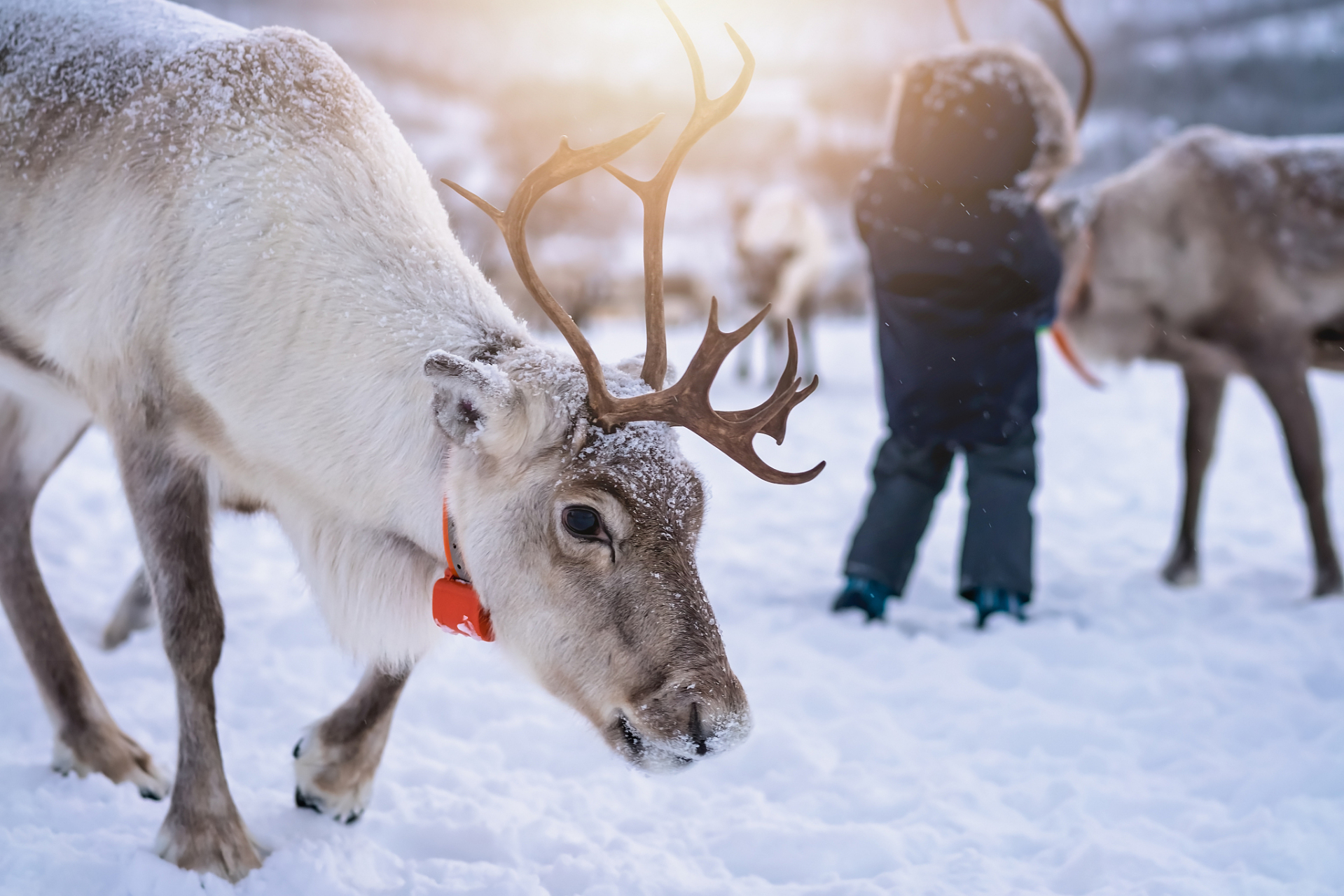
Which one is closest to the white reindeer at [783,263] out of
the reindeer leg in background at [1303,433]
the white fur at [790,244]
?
the white fur at [790,244]

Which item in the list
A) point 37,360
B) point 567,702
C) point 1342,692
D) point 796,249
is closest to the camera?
point 567,702

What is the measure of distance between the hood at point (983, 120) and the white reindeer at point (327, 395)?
1.65 m

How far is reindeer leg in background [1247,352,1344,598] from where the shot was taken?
3879mm

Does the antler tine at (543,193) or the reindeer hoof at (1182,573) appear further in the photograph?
the reindeer hoof at (1182,573)

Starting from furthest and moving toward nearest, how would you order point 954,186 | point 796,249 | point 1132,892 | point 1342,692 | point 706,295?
point 706,295 → point 796,249 → point 954,186 → point 1342,692 → point 1132,892

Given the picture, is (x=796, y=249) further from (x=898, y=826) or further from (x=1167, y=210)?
(x=898, y=826)

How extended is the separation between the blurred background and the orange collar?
933 cm

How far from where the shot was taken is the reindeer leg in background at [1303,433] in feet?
12.7

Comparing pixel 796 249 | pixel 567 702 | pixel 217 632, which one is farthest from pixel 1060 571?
pixel 796 249

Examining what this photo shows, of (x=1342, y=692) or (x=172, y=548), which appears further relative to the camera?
(x=1342, y=692)

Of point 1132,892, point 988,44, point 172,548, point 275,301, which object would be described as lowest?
point 1132,892

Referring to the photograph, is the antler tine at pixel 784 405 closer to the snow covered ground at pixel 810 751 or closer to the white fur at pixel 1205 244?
the snow covered ground at pixel 810 751

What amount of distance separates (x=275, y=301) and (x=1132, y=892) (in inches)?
80.3

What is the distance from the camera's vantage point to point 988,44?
3426 mm
